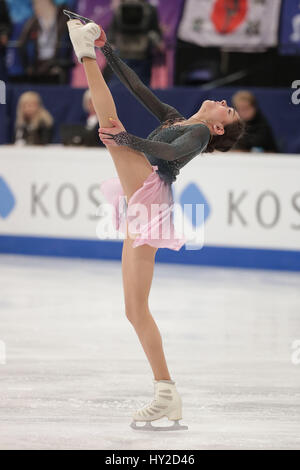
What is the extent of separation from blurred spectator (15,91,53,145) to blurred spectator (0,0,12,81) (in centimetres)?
126

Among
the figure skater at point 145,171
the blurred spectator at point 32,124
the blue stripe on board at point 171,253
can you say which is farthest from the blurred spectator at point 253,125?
the figure skater at point 145,171

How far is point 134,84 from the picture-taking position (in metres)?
3.99

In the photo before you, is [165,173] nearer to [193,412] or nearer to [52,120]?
[193,412]

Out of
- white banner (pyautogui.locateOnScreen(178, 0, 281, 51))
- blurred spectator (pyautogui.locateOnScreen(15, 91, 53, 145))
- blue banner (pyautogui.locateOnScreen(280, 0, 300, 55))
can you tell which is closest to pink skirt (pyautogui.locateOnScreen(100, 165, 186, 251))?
blurred spectator (pyautogui.locateOnScreen(15, 91, 53, 145))

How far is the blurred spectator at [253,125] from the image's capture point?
833 centimetres

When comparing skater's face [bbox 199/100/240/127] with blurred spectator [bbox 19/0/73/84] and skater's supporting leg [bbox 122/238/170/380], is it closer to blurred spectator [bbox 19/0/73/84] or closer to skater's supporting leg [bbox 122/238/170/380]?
skater's supporting leg [bbox 122/238/170/380]

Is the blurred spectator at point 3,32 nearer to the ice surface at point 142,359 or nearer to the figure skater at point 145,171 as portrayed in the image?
the ice surface at point 142,359

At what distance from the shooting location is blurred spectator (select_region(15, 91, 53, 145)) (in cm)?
919

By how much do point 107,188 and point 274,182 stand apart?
14.9 ft

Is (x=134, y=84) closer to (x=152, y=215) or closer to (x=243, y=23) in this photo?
(x=152, y=215)

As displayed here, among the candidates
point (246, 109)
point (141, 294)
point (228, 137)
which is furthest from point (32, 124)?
point (141, 294)

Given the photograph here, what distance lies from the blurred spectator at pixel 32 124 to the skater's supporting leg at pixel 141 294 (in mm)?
5583

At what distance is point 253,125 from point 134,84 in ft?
15.0

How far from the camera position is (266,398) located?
438cm
